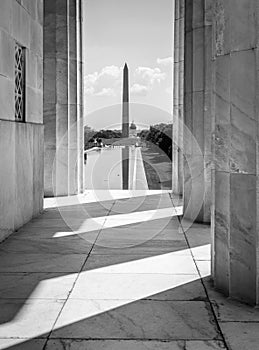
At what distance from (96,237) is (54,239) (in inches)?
32.0

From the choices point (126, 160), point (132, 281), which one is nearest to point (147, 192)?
point (132, 281)

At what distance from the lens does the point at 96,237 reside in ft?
36.0

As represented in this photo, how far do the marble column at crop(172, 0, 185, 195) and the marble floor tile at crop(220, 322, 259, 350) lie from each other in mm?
12105

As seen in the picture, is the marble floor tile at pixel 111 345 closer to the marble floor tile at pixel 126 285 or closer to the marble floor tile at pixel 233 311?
the marble floor tile at pixel 233 311

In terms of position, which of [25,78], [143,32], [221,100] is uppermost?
[143,32]

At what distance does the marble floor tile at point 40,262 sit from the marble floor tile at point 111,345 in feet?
9.06

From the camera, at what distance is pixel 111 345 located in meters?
5.50

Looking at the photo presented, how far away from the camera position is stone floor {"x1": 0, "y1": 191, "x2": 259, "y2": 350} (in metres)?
5.70

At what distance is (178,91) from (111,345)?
1386cm

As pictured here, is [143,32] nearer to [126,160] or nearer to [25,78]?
[126,160]

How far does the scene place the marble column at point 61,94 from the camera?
690 inches

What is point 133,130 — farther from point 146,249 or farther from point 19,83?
point 146,249

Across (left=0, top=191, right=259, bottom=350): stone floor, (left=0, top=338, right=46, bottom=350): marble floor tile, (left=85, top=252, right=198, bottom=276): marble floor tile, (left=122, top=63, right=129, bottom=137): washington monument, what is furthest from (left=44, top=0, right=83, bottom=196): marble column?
(left=122, top=63, right=129, bottom=137): washington monument

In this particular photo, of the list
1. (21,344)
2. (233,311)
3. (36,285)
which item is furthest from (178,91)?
(21,344)
